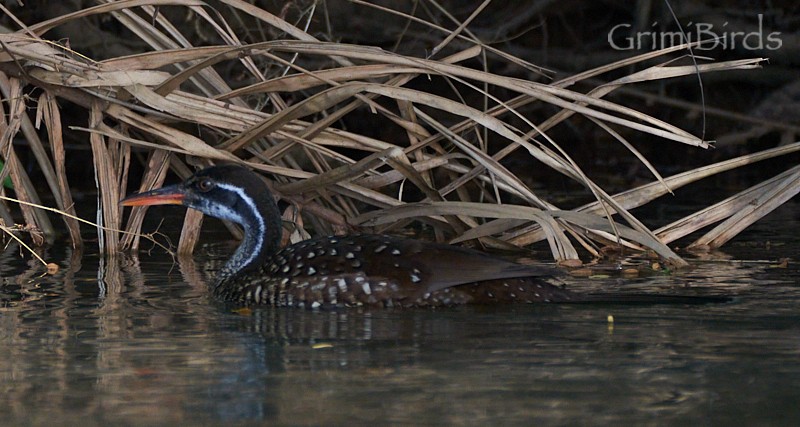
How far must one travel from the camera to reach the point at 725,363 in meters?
4.84

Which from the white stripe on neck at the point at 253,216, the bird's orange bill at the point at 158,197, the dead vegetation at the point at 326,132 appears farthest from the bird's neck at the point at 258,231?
the dead vegetation at the point at 326,132

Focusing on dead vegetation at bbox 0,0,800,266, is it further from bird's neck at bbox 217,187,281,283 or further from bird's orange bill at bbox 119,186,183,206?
bird's neck at bbox 217,187,281,283

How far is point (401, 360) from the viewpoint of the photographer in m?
4.91

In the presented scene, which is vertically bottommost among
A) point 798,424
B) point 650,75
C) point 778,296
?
point 798,424

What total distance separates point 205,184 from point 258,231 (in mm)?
372

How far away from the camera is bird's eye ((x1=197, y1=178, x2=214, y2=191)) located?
689 cm

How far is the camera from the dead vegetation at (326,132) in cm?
687

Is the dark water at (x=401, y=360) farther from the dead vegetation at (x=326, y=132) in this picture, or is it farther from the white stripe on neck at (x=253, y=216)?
the dead vegetation at (x=326, y=132)

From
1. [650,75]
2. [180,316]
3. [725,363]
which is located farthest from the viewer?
[650,75]

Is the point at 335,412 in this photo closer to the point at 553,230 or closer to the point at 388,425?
the point at 388,425

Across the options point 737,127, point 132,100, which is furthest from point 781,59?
point 132,100

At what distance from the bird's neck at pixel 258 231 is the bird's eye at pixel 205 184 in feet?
0.61

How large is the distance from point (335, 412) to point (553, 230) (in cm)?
298

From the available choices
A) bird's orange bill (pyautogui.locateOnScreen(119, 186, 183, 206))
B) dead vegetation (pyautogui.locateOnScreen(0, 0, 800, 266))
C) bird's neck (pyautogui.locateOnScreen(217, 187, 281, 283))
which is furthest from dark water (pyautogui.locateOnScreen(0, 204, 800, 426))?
dead vegetation (pyautogui.locateOnScreen(0, 0, 800, 266))
